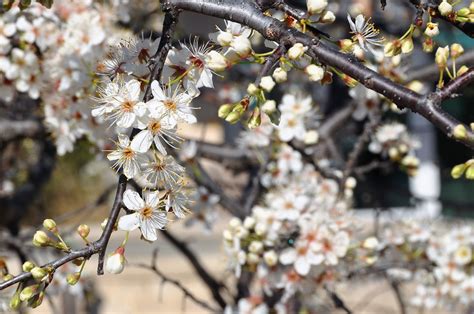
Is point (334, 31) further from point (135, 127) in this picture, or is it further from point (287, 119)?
point (135, 127)

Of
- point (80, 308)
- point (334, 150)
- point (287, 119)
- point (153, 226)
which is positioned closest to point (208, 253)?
point (80, 308)

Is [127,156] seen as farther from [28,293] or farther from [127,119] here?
[28,293]

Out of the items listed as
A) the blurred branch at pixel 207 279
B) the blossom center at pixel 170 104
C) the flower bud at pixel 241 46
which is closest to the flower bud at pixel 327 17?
the flower bud at pixel 241 46

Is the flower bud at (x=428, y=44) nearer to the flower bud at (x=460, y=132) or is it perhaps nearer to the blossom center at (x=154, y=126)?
the flower bud at (x=460, y=132)

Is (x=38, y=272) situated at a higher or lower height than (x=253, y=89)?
lower

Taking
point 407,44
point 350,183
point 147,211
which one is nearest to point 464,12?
point 407,44

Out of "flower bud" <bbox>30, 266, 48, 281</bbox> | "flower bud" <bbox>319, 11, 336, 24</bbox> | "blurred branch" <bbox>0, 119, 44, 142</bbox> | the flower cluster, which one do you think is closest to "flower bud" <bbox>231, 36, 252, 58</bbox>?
"flower bud" <bbox>319, 11, 336, 24</bbox>
